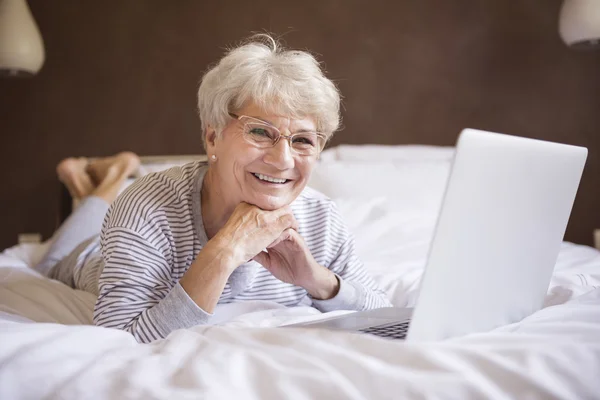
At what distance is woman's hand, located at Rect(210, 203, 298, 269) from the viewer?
1257 millimetres

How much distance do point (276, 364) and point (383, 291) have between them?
3.12ft

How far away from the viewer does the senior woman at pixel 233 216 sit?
124cm

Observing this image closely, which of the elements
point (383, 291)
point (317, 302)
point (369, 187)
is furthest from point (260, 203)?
point (369, 187)

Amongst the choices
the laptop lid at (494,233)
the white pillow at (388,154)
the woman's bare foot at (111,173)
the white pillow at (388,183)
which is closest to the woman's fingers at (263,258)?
the laptop lid at (494,233)

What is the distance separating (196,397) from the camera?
704 millimetres

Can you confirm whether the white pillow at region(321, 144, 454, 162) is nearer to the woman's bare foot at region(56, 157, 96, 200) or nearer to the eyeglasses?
the woman's bare foot at region(56, 157, 96, 200)

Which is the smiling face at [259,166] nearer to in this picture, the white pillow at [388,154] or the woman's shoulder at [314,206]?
the woman's shoulder at [314,206]

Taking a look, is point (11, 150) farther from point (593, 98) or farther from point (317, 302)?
point (593, 98)

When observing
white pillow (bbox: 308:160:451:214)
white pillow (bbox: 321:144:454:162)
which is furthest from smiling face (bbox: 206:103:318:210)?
white pillow (bbox: 321:144:454:162)

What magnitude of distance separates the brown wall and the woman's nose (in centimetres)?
203

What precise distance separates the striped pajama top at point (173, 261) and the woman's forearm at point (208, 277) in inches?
0.8

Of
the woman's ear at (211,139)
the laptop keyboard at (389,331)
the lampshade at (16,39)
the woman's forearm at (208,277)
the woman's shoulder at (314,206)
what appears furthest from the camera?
the lampshade at (16,39)

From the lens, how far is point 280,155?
133cm

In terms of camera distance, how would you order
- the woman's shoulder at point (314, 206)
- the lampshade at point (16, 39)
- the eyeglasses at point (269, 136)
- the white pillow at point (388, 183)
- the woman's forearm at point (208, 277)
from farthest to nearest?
the lampshade at point (16, 39)
the white pillow at point (388, 183)
the woman's shoulder at point (314, 206)
the eyeglasses at point (269, 136)
the woman's forearm at point (208, 277)
